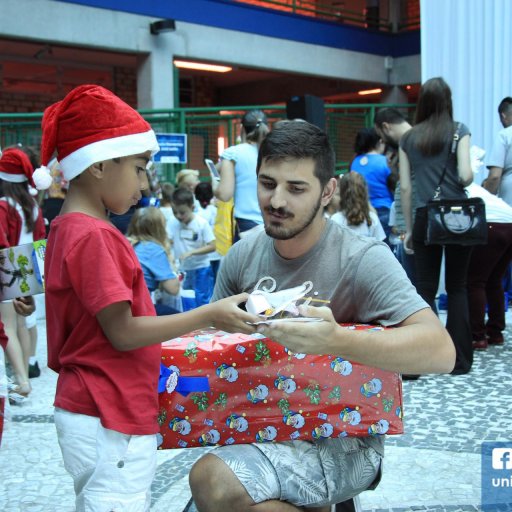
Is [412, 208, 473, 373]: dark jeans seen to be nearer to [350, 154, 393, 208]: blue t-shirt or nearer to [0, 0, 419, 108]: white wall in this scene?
[350, 154, 393, 208]: blue t-shirt

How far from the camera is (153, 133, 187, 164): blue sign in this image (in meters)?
10.1

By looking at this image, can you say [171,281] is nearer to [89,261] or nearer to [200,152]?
[89,261]

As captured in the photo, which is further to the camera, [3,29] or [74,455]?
[3,29]

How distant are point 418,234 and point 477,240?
411mm

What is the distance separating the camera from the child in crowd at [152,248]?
5.18m

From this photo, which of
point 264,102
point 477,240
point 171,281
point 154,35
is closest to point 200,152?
point 154,35

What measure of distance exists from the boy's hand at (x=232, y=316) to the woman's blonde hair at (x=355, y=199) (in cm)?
450

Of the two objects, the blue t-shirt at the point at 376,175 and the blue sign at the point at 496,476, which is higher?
the blue t-shirt at the point at 376,175

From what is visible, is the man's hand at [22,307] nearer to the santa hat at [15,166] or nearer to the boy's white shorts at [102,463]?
the santa hat at [15,166]

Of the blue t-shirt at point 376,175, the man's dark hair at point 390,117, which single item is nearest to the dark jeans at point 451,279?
the man's dark hair at point 390,117

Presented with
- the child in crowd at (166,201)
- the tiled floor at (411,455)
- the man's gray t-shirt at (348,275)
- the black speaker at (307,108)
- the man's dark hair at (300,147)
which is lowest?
the tiled floor at (411,455)

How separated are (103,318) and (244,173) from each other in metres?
4.13

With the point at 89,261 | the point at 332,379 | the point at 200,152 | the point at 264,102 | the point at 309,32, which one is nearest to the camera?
the point at 89,261

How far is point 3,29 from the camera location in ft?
40.5
